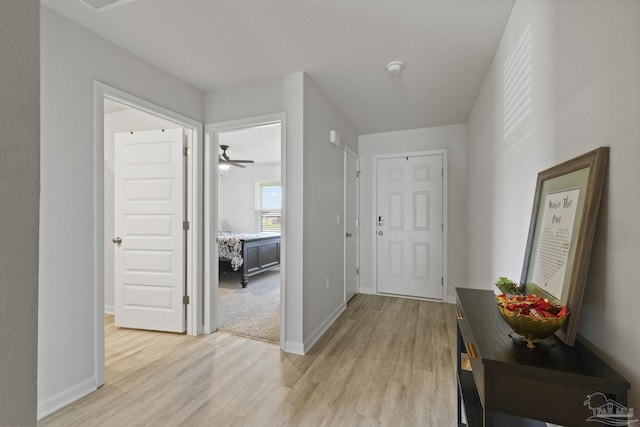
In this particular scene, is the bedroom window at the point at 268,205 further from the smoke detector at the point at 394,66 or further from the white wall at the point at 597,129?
the white wall at the point at 597,129

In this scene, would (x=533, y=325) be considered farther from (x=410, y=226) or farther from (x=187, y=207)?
(x=410, y=226)

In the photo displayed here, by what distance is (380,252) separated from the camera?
429 cm

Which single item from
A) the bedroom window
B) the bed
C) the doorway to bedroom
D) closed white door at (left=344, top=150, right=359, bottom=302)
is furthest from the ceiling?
the bedroom window

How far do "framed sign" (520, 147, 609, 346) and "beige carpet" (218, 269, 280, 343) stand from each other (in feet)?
7.31

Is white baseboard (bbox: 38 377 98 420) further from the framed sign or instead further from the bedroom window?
the bedroom window

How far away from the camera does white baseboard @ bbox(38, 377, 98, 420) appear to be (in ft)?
5.44

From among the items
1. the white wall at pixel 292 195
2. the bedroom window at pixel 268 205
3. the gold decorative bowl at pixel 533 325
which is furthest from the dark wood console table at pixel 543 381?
the bedroom window at pixel 268 205

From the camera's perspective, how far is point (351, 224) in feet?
13.1

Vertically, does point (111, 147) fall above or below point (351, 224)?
above

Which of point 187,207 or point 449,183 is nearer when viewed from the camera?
point 187,207

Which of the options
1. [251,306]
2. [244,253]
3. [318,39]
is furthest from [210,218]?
[244,253]

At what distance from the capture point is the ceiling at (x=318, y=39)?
1.70m

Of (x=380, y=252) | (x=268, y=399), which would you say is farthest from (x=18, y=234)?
(x=380, y=252)

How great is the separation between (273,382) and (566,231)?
1.95 meters
